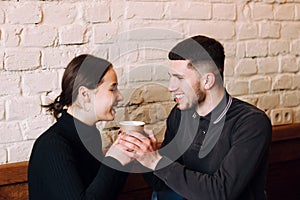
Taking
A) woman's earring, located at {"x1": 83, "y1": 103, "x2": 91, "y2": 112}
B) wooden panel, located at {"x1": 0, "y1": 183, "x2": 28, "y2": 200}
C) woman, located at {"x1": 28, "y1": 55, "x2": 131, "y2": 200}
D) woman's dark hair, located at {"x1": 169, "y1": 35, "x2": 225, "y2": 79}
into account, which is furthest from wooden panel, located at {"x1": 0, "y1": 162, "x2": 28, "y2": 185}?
woman's dark hair, located at {"x1": 169, "y1": 35, "x2": 225, "y2": 79}

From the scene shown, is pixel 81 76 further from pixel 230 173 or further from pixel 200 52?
pixel 230 173

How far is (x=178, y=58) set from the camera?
1380 millimetres

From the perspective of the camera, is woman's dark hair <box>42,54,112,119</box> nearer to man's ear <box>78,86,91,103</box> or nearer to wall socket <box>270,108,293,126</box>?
man's ear <box>78,86,91,103</box>

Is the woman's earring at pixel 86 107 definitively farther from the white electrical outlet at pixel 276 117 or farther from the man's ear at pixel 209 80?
the white electrical outlet at pixel 276 117

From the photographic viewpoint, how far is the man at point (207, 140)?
1.25 m

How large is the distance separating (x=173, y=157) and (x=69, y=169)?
41cm

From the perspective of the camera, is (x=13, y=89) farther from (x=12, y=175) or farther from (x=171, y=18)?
(x=171, y=18)

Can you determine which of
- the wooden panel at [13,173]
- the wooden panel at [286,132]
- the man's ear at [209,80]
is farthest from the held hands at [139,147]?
the wooden panel at [286,132]

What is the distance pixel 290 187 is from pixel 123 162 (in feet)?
3.74

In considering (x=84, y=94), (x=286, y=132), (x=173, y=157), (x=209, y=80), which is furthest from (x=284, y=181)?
(x=84, y=94)

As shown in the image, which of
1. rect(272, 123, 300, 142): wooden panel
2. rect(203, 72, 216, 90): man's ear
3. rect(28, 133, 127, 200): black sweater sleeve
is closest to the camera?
rect(28, 133, 127, 200): black sweater sleeve

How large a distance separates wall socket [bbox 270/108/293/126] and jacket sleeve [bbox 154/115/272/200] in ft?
2.39

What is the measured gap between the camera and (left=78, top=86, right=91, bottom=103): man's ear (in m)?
1.27

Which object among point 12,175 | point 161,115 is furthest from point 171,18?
point 12,175
